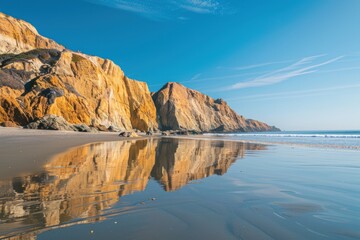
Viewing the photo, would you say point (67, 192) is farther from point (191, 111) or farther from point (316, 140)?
point (191, 111)

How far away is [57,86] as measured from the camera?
39656 mm

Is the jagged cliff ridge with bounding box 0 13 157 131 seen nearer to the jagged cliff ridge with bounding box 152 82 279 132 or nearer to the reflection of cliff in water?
the reflection of cliff in water

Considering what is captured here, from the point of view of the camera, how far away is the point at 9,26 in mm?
54062

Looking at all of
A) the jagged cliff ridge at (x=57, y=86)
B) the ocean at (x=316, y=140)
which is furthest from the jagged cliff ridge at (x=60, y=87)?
the ocean at (x=316, y=140)

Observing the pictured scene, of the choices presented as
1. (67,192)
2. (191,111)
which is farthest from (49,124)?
(191,111)

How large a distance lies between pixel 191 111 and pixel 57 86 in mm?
84371

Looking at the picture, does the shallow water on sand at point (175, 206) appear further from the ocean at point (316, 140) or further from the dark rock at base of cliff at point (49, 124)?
the dark rock at base of cliff at point (49, 124)

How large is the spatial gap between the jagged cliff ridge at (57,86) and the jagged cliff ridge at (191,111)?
105 feet

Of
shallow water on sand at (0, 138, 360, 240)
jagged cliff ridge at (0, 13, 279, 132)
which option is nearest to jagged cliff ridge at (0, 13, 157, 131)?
jagged cliff ridge at (0, 13, 279, 132)

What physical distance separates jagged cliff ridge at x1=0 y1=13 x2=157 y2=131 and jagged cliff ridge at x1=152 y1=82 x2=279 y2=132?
105ft

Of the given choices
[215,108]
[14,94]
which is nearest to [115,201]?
[14,94]

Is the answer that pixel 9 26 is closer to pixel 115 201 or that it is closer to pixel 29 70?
pixel 29 70

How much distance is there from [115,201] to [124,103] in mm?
65596

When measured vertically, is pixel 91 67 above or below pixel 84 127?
above
